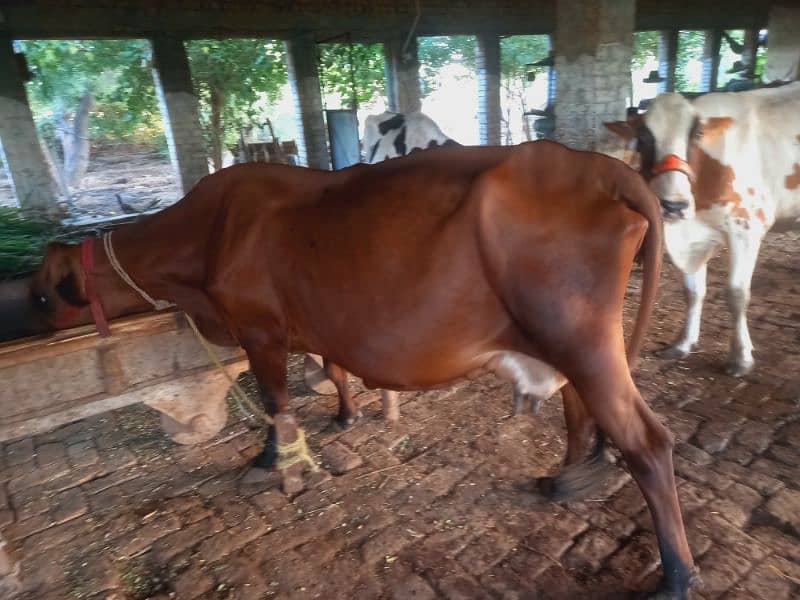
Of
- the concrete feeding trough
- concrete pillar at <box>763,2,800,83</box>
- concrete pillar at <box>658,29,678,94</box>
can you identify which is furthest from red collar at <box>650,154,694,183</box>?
concrete pillar at <box>658,29,678,94</box>

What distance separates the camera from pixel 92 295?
10.4ft

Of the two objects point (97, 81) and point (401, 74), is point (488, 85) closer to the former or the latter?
point (401, 74)

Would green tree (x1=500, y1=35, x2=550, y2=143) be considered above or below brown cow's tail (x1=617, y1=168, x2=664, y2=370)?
above

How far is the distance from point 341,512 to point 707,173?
3313 mm

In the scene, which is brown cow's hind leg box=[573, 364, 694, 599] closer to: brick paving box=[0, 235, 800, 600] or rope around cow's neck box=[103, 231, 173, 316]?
brick paving box=[0, 235, 800, 600]

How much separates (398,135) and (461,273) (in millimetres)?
4967

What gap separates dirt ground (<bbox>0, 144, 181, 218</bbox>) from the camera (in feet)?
48.4

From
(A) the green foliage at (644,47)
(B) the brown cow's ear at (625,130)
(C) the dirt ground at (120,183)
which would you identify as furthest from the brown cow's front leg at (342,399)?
(A) the green foliage at (644,47)

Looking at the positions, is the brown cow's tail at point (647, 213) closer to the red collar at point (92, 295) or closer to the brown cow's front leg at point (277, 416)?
the brown cow's front leg at point (277, 416)

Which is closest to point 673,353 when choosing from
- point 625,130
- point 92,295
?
point 625,130

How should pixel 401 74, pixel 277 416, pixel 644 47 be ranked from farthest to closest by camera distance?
1. pixel 644 47
2. pixel 401 74
3. pixel 277 416

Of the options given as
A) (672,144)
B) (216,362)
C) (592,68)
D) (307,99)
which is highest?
(307,99)

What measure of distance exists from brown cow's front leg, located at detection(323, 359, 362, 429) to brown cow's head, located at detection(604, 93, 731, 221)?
2346 millimetres

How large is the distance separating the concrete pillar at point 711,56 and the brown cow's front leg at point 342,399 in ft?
63.1
